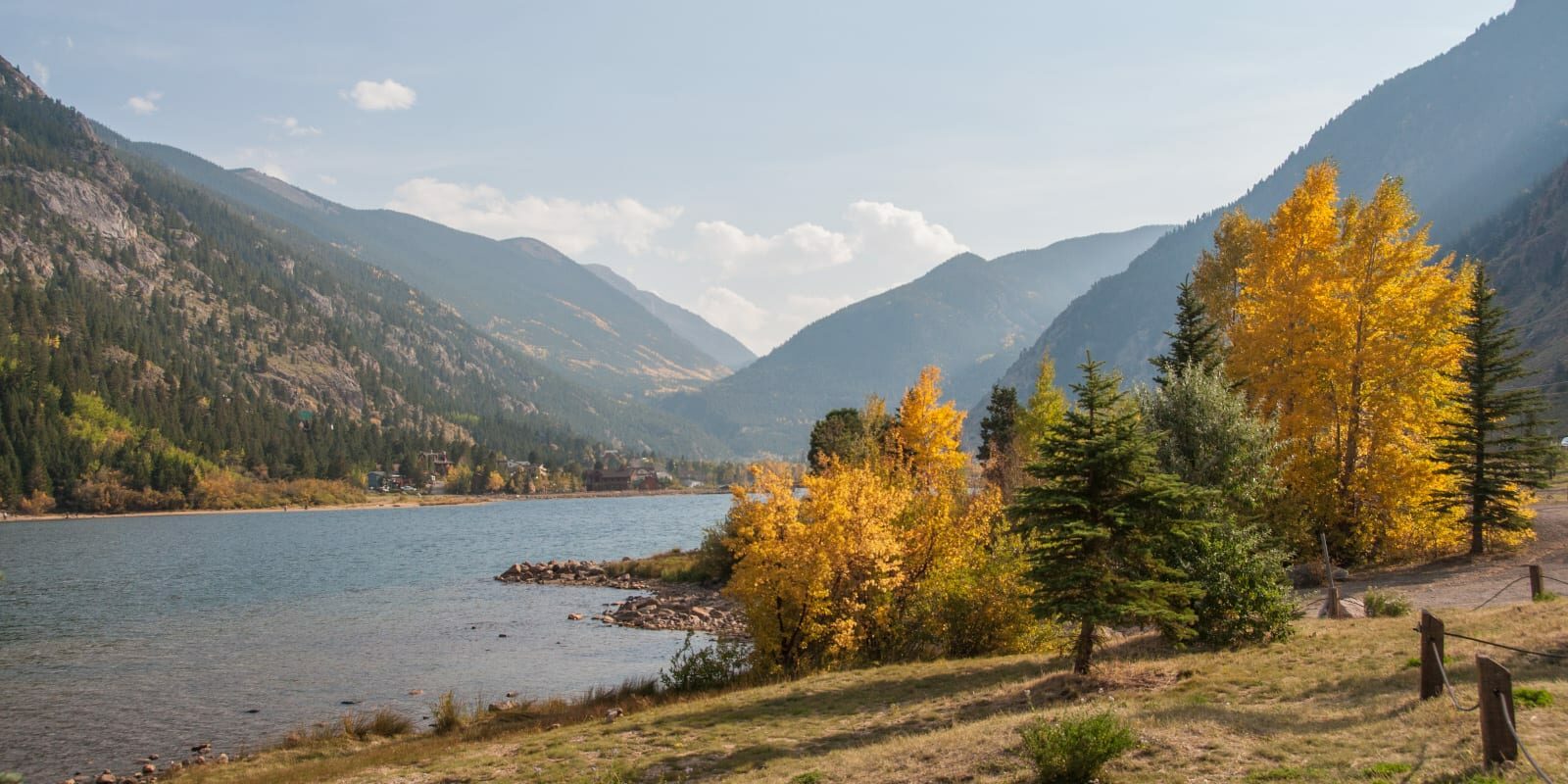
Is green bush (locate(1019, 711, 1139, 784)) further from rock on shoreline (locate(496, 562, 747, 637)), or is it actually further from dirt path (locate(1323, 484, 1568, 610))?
rock on shoreline (locate(496, 562, 747, 637))

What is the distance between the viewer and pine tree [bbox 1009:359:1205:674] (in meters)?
21.0

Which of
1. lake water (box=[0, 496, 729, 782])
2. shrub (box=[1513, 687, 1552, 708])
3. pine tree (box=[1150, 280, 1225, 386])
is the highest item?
pine tree (box=[1150, 280, 1225, 386])

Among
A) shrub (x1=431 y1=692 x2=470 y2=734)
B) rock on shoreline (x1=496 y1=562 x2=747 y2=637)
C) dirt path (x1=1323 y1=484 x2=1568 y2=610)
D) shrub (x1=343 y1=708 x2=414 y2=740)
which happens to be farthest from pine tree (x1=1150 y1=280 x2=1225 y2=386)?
shrub (x1=343 y1=708 x2=414 y2=740)

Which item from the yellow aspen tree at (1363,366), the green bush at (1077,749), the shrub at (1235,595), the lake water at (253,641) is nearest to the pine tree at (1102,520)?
the shrub at (1235,595)

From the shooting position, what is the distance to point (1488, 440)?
35.8 metres

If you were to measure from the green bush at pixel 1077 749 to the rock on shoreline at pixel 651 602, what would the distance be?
1422 inches

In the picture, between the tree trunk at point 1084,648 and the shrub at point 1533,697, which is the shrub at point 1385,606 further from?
the shrub at point 1533,697

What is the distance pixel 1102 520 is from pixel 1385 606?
1111 centimetres

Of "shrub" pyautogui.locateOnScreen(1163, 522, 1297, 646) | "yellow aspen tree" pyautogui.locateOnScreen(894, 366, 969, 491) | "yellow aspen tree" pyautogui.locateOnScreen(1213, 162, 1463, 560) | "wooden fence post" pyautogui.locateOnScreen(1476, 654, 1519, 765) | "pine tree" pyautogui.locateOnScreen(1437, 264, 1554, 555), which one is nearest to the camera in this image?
"wooden fence post" pyautogui.locateOnScreen(1476, 654, 1519, 765)

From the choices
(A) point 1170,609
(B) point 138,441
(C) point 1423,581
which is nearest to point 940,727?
(A) point 1170,609

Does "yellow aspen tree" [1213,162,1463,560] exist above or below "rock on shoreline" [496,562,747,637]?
above

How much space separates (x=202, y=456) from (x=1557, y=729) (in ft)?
722

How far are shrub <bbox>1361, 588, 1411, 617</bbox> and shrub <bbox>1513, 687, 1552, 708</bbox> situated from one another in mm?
12547

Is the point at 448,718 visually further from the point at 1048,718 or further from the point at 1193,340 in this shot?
the point at 1193,340
